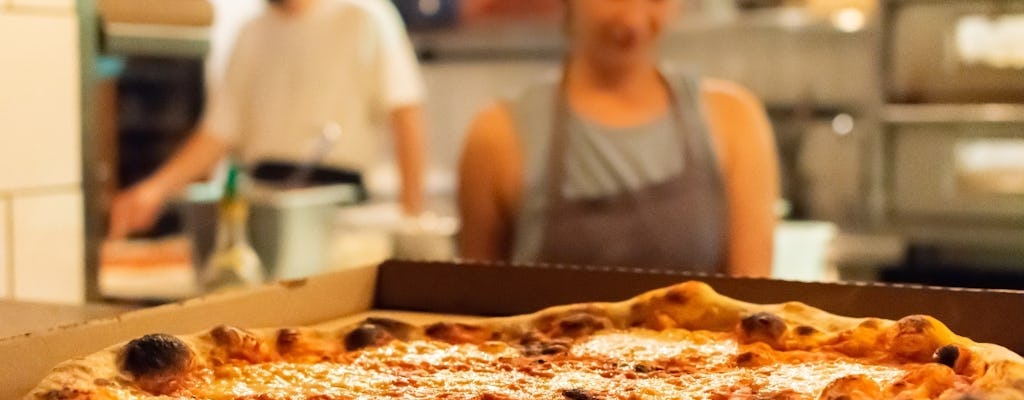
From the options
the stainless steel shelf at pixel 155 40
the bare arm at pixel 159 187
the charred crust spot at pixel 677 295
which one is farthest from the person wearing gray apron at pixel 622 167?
the charred crust spot at pixel 677 295

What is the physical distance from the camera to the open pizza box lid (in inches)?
40.2

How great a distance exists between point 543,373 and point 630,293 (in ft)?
0.84

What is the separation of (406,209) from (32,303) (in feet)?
7.99

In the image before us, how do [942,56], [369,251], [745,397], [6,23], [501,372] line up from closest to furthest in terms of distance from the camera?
[745,397] < [501,372] < [6,23] < [942,56] < [369,251]

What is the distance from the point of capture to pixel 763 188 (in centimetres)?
203

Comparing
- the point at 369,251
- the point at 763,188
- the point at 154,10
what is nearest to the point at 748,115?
the point at 763,188

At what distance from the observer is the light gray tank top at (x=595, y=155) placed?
204 cm

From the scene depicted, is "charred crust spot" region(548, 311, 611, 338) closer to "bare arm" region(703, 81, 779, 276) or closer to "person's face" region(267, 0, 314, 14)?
"bare arm" region(703, 81, 779, 276)

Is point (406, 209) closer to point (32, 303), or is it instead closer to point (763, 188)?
point (763, 188)

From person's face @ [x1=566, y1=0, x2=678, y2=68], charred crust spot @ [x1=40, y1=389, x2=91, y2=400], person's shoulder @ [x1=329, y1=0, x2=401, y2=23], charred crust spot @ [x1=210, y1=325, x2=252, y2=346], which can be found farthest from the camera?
person's shoulder @ [x1=329, y1=0, x2=401, y2=23]

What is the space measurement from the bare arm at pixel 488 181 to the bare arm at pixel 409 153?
1482 mm

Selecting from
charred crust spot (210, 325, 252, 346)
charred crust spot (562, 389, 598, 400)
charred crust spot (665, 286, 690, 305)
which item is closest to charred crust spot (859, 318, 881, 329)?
charred crust spot (665, 286, 690, 305)

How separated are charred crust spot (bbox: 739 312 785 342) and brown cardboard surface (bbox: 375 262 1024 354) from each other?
9 centimetres

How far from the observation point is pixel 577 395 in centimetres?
90
